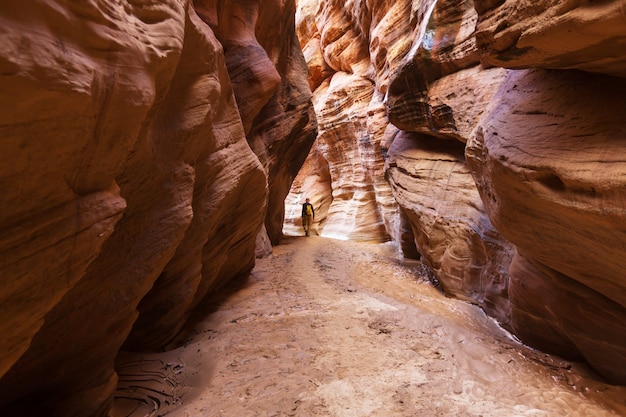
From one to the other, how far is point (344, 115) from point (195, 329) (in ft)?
45.9

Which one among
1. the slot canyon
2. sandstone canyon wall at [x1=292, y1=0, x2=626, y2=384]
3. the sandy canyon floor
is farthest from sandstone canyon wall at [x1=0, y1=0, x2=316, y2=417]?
sandstone canyon wall at [x1=292, y1=0, x2=626, y2=384]

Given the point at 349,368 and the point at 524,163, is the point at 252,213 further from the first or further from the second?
the point at 524,163

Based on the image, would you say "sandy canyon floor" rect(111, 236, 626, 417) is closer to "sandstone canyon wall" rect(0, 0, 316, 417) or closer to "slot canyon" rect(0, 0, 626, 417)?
"slot canyon" rect(0, 0, 626, 417)

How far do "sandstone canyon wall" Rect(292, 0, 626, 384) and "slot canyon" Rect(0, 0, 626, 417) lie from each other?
0.02 metres

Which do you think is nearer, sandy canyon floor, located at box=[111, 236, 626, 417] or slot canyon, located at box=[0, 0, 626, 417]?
slot canyon, located at box=[0, 0, 626, 417]

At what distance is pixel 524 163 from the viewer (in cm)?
367

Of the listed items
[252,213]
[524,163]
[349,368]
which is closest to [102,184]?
[349,368]

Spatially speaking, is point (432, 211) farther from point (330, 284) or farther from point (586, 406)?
point (586, 406)

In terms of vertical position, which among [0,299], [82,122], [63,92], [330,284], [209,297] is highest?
[63,92]

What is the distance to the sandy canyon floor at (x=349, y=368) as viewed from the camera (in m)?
3.25

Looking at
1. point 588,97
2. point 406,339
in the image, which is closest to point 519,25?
point 588,97

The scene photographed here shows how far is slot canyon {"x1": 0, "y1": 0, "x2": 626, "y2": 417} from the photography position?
1781mm

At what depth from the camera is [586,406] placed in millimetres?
3244

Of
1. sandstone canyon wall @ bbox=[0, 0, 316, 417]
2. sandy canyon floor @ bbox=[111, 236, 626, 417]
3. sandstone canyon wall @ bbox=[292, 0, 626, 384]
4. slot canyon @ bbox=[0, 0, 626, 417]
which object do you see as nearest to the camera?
sandstone canyon wall @ bbox=[0, 0, 316, 417]
